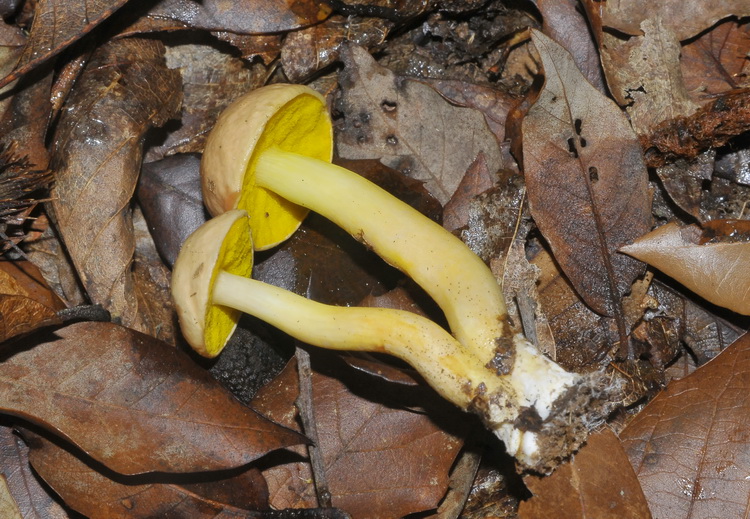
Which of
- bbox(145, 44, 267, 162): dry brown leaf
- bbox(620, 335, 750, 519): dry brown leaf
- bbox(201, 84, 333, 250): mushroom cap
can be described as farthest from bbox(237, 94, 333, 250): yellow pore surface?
bbox(620, 335, 750, 519): dry brown leaf

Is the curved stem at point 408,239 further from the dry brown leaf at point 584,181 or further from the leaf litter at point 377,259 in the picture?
the dry brown leaf at point 584,181

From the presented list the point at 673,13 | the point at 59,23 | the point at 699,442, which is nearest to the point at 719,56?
the point at 673,13

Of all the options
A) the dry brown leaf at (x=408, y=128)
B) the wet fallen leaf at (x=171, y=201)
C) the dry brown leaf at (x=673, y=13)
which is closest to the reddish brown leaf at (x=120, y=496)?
the wet fallen leaf at (x=171, y=201)

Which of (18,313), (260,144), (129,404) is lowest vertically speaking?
(129,404)

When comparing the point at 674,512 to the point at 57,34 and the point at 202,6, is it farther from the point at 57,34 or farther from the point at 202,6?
the point at 57,34

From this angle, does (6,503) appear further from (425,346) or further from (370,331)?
(425,346)

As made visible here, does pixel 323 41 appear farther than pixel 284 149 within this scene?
Yes
